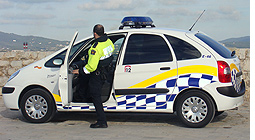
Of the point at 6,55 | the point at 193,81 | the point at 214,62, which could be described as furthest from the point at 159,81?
the point at 6,55

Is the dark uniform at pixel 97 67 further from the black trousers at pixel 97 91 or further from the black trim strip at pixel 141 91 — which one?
the black trim strip at pixel 141 91

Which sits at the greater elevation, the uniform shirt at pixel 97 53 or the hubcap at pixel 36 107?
the uniform shirt at pixel 97 53

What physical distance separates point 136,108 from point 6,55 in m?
6.19

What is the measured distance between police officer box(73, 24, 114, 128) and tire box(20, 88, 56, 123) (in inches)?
34.8

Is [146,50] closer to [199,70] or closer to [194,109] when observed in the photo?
[199,70]

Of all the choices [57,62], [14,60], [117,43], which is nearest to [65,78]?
[57,62]

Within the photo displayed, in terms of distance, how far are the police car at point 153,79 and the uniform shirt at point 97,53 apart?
0.28m

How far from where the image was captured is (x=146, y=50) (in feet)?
22.0

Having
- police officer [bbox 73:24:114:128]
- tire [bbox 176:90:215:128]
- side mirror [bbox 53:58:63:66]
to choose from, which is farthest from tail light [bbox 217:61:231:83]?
side mirror [bbox 53:58:63:66]

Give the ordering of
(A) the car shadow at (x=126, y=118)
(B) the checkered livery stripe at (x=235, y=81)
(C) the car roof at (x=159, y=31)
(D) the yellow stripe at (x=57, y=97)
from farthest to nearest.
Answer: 1. (A) the car shadow at (x=126, y=118)
2. (D) the yellow stripe at (x=57, y=97)
3. (C) the car roof at (x=159, y=31)
4. (B) the checkered livery stripe at (x=235, y=81)

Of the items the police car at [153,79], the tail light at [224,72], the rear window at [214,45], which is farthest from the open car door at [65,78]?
the tail light at [224,72]

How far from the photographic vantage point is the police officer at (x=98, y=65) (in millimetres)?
6484

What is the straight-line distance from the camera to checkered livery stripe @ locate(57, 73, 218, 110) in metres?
6.33

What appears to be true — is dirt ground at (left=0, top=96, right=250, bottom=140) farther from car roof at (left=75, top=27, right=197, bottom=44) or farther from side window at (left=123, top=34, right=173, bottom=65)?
car roof at (left=75, top=27, right=197, bottom=44)
